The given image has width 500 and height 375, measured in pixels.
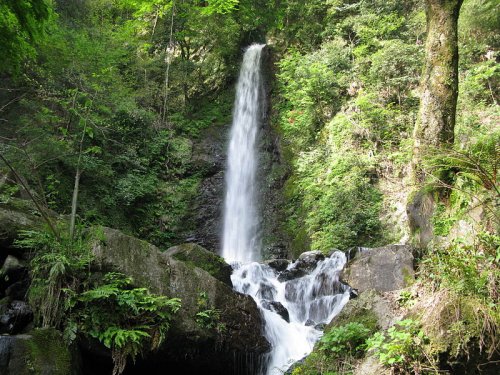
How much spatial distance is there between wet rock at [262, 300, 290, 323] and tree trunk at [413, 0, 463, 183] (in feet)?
12.2

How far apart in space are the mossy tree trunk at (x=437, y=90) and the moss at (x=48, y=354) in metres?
5.52

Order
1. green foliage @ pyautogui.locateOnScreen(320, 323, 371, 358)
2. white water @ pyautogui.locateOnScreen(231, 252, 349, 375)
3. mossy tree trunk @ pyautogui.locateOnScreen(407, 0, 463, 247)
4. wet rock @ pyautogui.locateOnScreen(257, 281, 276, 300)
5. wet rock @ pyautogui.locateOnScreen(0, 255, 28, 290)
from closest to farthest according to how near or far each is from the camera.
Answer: green foliage @ pyautogui.locateOnScreen(320, 323, 371, 358) → wet rock @ pyautogui.locateOnScreen(0, 255, 28, 290) → mossy tree trunk @ pyautogui.locateOnScreen(407, 0, 463, 247) → white water @ pyautogui.locateOnScreen(231, 252, 349, 375) → wet rock @ pyautogui.locateOnScreen(257, 281, 276, 300)

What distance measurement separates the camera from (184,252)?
26.3 feet

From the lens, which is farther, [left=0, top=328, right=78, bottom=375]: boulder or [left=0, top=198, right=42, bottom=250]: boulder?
[left=0, top=198, right=42, bottom=250]: boulder

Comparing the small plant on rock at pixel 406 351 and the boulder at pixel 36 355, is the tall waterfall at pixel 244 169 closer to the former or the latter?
the boulder at pixel 36 355

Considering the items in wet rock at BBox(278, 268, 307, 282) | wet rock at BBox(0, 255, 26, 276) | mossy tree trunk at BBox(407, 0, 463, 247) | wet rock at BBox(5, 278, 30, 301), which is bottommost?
wet rock at BBox(5, 278, 30, 301)

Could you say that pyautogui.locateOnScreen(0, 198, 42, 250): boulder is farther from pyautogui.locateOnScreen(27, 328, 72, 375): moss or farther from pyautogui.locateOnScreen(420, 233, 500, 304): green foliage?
pyautogui.locateOnScreen(420, 233, 500, 304): green foliage

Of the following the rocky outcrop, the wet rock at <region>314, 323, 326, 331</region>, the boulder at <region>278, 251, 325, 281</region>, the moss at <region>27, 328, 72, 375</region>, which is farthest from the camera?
the rocky outcrop

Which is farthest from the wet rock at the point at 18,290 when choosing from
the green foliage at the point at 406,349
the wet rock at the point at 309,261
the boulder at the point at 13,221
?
the wet rock at the point at 309,261

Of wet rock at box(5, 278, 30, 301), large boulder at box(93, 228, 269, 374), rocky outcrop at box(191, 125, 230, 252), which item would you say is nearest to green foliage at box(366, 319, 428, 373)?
large boulder at box(93, 228, 269, 374)

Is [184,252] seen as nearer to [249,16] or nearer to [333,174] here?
[333,174]

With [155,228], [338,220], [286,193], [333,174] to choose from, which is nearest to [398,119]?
[333,174]

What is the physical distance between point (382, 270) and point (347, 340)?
2.55 metres

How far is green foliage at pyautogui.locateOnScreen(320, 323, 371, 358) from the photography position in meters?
4.81
